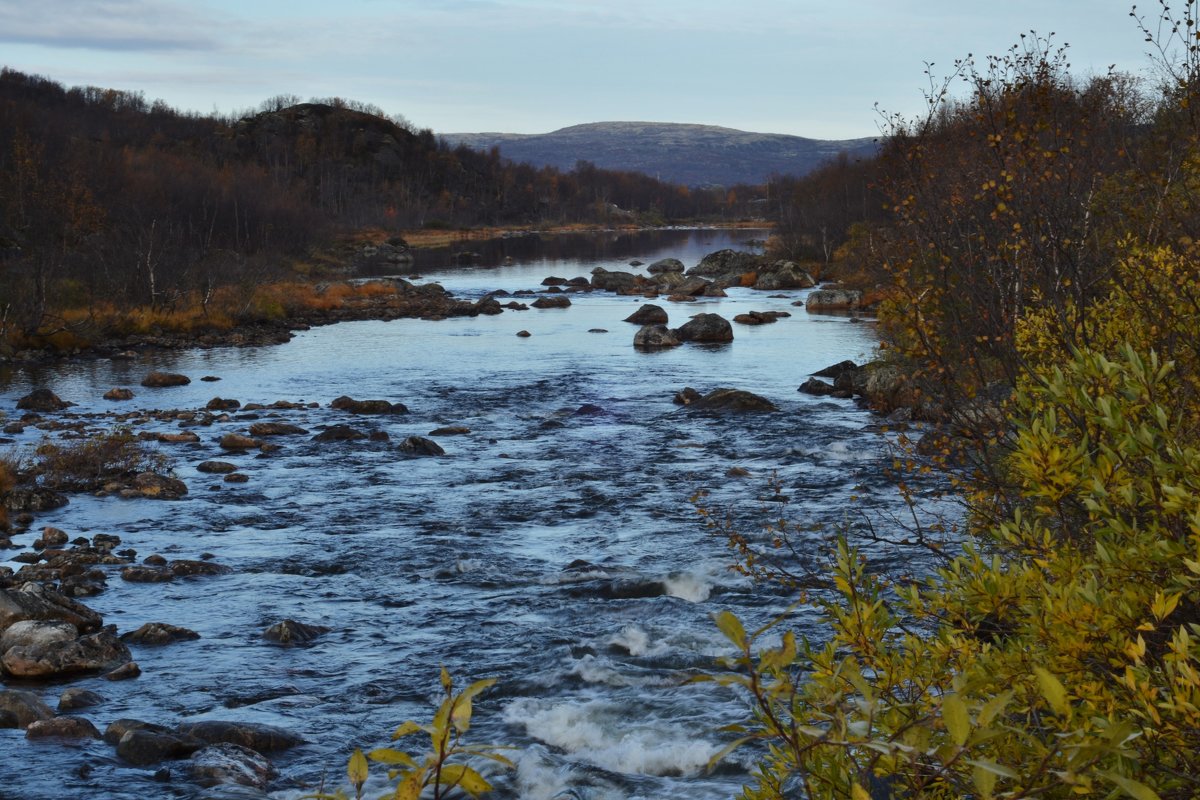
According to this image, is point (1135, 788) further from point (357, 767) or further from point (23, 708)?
point (23, 708)

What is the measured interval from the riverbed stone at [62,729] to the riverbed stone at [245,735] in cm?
68

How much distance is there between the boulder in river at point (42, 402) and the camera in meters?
21.8

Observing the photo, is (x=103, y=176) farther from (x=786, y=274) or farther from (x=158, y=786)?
(x=158, y=786)

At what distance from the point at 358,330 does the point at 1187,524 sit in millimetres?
36152

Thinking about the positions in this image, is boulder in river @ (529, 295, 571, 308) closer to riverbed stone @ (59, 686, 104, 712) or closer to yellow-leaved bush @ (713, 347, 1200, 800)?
riverbed stone @ (59, 686, 104, 712)

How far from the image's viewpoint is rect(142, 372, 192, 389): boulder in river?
Result: 2559 centimetres

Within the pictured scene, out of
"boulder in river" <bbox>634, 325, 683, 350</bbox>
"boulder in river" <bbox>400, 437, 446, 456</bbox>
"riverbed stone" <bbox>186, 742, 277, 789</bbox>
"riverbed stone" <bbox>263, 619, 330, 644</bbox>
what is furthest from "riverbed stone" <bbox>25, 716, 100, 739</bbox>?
→ "boulder in river" <bbox>634, 325, 683, 350</bbox>

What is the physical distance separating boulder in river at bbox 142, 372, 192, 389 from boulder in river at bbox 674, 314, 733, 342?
594 inches

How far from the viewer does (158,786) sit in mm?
7594

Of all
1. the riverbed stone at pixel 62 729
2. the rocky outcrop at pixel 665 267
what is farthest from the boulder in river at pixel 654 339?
the rocky outcrop at pixel 665 267

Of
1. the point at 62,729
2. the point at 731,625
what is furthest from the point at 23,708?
the point at 731,625

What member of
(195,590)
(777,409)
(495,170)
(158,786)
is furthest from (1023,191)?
(495,170)

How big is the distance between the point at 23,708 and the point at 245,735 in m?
1.87

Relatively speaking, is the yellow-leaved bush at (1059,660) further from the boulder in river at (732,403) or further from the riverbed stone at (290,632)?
the boulder in river at (732,403)
